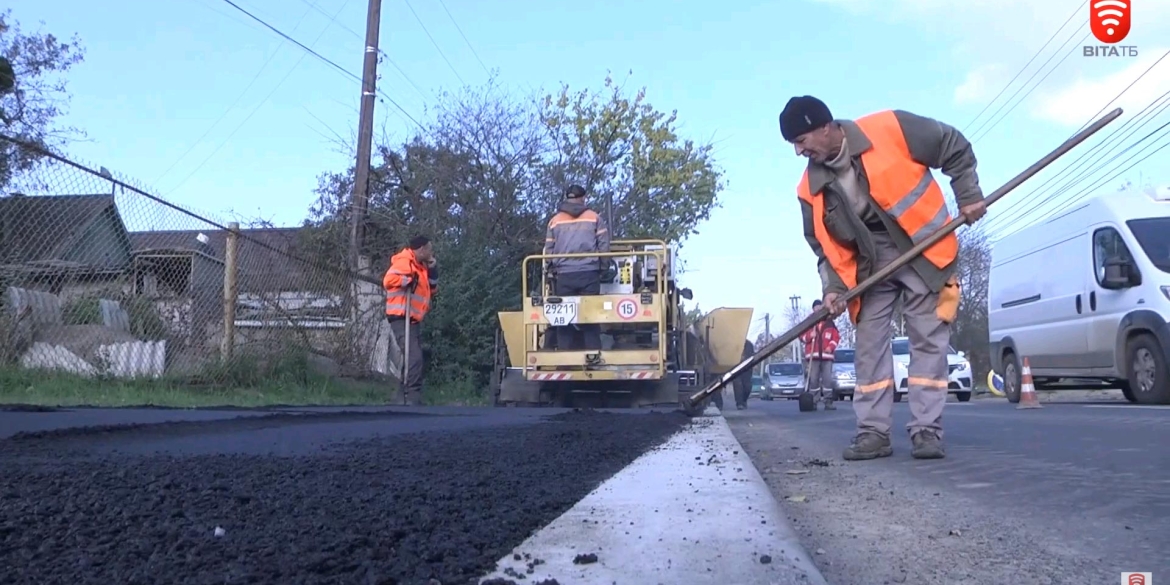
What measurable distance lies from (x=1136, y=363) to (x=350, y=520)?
12022mm

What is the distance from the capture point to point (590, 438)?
538 cm

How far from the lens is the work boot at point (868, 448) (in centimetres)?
486

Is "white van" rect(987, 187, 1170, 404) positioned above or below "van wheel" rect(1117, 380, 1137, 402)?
above

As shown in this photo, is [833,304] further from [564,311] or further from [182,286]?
[182,286]

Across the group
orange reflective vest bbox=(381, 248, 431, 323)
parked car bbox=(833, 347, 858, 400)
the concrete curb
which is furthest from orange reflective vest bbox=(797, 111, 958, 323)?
parked car bbox=(833, 347, 858, 400)

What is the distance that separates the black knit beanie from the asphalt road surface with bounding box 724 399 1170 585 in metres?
1.47

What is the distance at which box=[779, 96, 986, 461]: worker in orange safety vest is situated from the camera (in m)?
4.79

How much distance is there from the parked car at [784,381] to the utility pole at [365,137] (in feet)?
64.8

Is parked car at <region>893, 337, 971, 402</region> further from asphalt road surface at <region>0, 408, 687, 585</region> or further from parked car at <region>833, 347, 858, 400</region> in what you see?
asphalt road surface at <region>0, 408, 687, 585</region>

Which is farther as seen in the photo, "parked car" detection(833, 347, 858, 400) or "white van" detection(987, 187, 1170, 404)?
"parked car" detection(833, 347, 858, 400)

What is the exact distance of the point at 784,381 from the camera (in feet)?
124

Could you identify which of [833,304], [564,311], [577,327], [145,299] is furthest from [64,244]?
[833,304]

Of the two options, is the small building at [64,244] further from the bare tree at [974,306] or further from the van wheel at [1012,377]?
the bare tree at [974,306]

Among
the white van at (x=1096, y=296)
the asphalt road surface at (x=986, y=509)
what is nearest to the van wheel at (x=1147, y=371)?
the white van at (x=1096, y=296)
